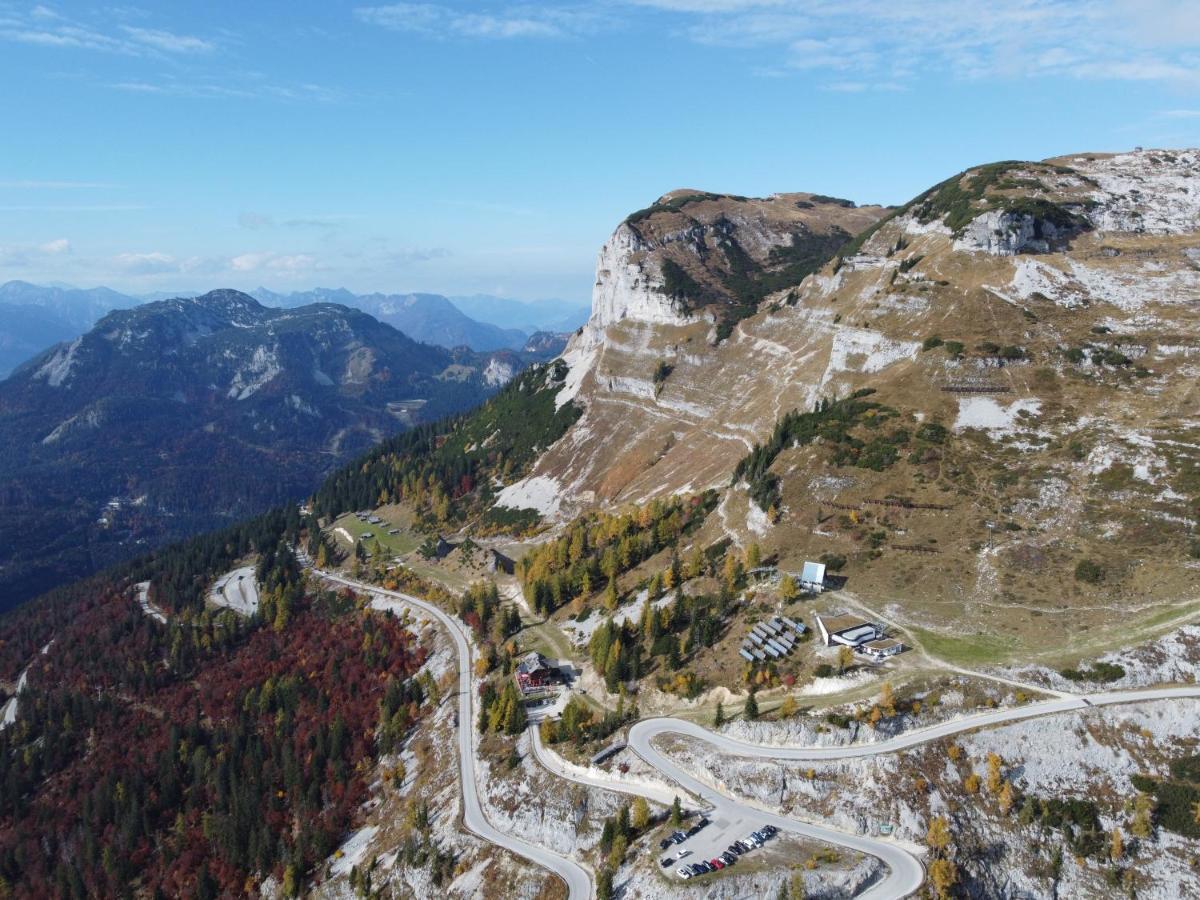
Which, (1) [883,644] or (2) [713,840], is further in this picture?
(1) [883,644]

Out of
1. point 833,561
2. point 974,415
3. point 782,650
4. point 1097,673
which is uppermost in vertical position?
point 974,415

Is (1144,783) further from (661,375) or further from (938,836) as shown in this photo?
(661,375)

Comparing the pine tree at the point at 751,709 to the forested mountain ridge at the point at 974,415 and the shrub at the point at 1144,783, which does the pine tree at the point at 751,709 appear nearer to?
the forested mountain ridge at the point at 974,415

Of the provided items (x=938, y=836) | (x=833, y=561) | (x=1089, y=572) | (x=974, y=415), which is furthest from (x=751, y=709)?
(x=974, y=415)

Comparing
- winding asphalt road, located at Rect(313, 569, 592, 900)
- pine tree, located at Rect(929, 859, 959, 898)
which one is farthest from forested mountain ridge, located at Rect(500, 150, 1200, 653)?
winding asphalt road, located at Rect(313, 569, 592, 900)

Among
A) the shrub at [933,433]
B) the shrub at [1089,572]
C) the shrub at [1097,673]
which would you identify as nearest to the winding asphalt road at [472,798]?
the shrub at [1097,673]
